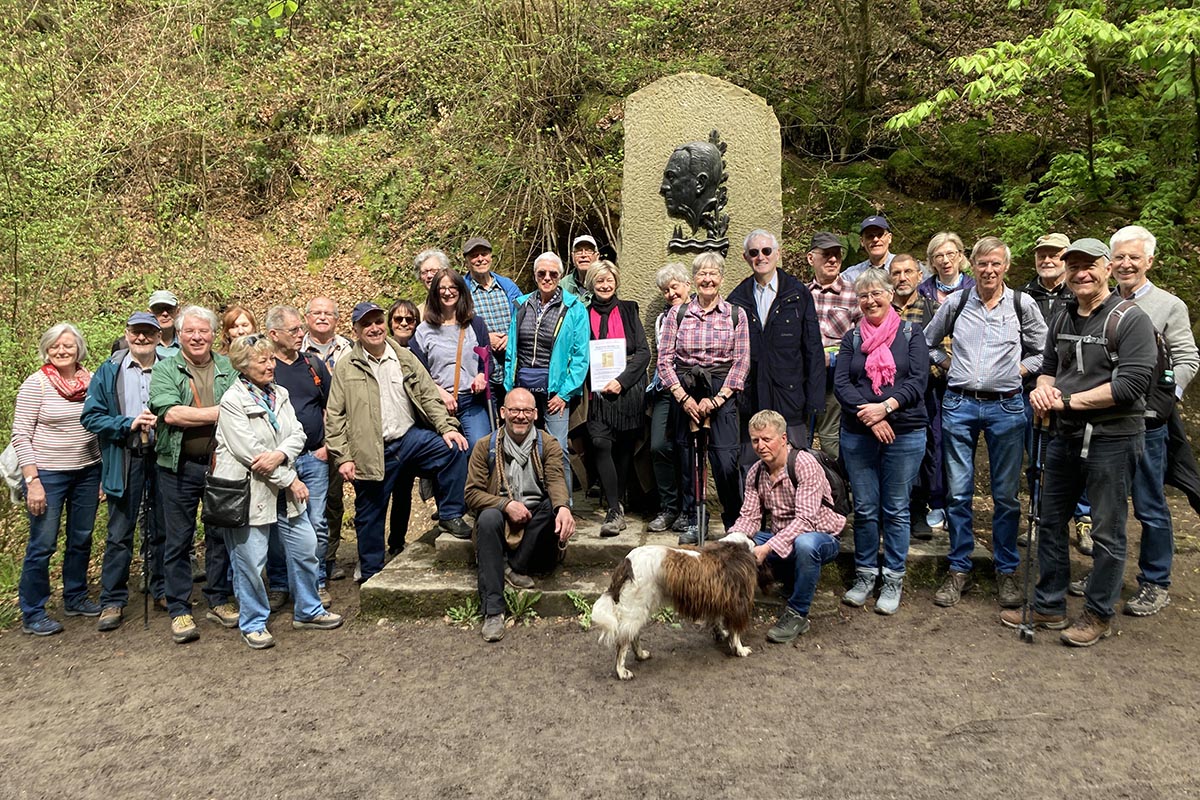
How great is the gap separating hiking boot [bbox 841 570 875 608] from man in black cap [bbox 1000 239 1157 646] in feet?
3.07

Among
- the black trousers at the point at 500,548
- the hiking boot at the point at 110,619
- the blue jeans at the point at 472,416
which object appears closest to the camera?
the black trousers at the point at 500,548

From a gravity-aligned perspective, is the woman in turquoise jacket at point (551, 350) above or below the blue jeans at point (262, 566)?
above

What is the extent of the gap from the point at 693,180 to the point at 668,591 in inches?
133

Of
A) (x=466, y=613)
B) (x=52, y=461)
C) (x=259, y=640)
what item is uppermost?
(x=52, y=461)

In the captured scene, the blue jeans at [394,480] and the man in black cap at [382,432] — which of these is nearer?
the man in black cap at [382,432]

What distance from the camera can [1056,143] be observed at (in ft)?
31.7

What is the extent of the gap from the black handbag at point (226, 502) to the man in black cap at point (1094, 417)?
4287 millimetres

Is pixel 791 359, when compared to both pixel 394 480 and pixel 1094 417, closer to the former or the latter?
pixel 1094 417

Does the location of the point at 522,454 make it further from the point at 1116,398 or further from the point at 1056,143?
the point at 1056,143

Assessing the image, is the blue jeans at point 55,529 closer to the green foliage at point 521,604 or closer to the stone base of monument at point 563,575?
the stone base of monument at point 563,575

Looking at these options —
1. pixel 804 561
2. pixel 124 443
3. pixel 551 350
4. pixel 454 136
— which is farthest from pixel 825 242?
pixel 454 136

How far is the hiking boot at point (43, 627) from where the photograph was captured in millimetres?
5016

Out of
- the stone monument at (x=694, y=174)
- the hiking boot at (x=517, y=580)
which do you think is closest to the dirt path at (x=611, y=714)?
the hiking boot at (x=517, y=580)

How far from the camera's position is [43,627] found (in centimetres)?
503
